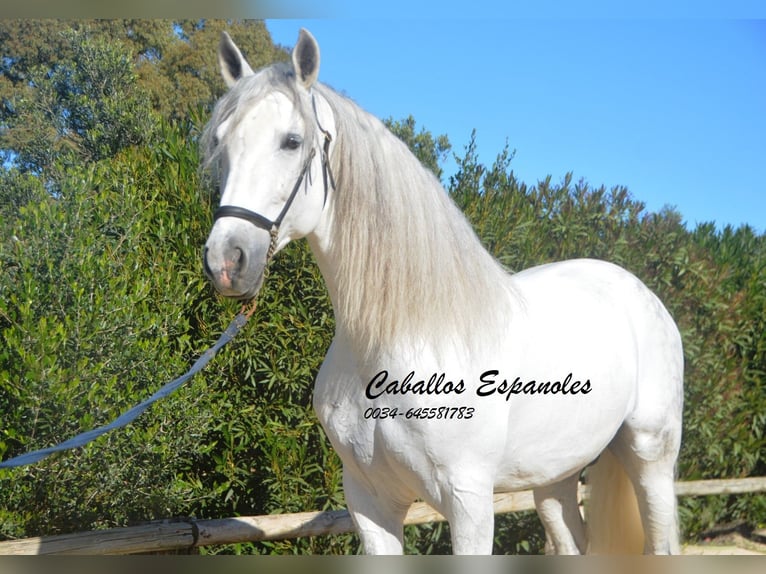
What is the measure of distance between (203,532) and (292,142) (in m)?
1.56

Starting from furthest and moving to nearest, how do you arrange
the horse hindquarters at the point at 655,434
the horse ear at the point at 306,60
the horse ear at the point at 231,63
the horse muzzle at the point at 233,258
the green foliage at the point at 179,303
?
1. the green foliage at the point at 179,303
2. the horse hindquarters at the point at 655,434
3. the horse ear at the point at 231,63
4. the horse ear at the point at 306,60
5. the horse muzzle at the point at 233,258

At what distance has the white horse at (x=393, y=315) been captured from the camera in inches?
53.3

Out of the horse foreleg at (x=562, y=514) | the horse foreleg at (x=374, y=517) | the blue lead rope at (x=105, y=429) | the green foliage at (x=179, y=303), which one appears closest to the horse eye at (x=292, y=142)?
the blue lead rope at (x=105, y=429)

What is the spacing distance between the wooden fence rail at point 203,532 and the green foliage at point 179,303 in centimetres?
14

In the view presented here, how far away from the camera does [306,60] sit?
142 centimetres

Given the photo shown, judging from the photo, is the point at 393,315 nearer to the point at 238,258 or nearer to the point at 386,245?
the point at 386,245

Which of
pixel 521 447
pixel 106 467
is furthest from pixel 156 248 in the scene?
pixel 521 447

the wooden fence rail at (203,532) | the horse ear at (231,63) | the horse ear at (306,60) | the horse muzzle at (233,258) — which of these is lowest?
the wooden fence rail at (203,532)

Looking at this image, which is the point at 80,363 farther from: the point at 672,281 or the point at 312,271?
the point at 672,281

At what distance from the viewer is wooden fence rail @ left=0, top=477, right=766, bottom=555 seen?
2121mm

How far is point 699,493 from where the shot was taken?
8.94 ft

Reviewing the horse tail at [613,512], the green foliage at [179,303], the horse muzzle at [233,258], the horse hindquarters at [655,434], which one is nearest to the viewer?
the horse muzzle at [233,258]

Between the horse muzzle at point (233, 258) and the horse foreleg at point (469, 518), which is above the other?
the horse muzzle at point (233, 258)

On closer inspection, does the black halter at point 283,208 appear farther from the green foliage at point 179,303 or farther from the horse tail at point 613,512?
the horse tail at point 613,512
